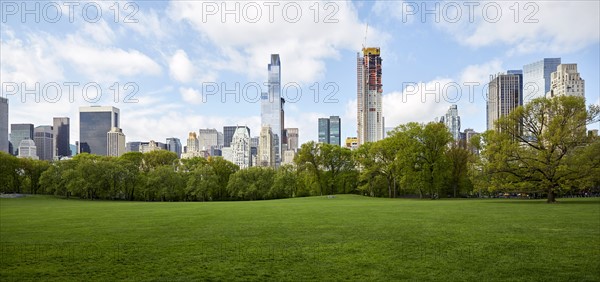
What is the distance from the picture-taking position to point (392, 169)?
61.8m

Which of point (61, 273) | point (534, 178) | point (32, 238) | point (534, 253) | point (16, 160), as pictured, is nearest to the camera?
point (61, 273)

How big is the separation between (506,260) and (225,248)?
8002 mm

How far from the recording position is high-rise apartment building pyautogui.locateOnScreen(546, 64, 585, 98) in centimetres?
13362

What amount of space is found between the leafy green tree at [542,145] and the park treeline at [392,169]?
8 cm

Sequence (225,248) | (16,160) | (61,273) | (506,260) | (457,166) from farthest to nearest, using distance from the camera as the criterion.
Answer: (16,160) → (457,166) → (225,248) → (506,260) → (61,273)

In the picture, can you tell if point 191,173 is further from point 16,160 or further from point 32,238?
point 32,238

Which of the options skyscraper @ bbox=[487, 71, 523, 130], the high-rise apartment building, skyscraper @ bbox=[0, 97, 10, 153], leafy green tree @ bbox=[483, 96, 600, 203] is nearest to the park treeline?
leafy green tree @ bbox=[483, 96, 600, 203]

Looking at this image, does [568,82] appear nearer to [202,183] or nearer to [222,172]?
[222,172]

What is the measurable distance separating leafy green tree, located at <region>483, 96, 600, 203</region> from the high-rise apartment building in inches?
4315

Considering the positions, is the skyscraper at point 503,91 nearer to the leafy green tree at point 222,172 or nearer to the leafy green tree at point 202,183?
the leafy green tree at point 222,172

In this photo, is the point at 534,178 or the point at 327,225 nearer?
the point at 327,225

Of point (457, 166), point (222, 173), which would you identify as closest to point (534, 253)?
point (457, 166)

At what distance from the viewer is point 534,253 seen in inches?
438

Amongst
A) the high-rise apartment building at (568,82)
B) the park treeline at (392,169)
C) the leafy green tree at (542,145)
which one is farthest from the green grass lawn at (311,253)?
the high-rise apartment building at (568,82)
